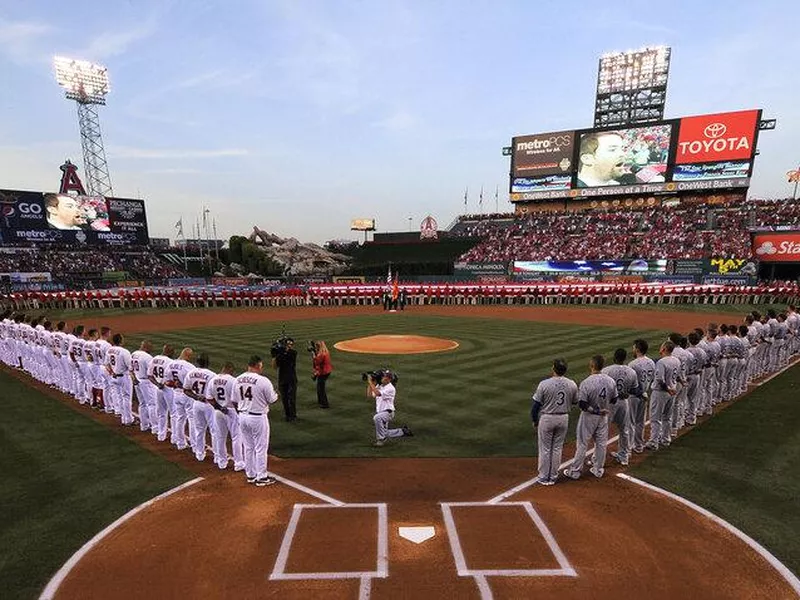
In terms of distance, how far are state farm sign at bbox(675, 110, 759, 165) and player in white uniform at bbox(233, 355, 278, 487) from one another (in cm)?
5833

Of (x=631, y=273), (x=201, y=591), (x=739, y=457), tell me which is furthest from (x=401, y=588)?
(x=631, y=273)

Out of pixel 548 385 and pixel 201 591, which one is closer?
pixel 201 591

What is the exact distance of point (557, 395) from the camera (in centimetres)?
748

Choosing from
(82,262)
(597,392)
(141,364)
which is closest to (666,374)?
(597,392)

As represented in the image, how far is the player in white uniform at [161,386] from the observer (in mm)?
9231

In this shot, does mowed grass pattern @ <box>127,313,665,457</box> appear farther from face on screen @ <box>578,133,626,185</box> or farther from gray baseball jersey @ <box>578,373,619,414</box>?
face on screen @ <box>578,133,626,185</box>

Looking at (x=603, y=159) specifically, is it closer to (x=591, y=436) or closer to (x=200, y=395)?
(x=591, y=436)

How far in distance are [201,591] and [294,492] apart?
2.40 meters

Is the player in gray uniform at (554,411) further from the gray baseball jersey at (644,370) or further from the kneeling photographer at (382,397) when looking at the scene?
the kneeling photographer at (382,397)

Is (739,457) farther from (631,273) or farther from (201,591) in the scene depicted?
(631,273)

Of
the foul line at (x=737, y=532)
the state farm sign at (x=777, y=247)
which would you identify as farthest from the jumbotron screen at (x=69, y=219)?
the state farm sign at (x=777, y=247)

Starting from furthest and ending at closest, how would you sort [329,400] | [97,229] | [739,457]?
1. [97,229]
2. [329,400]
3. [739,457]

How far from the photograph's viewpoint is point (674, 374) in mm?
9062

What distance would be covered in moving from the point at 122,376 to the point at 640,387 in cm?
1082
